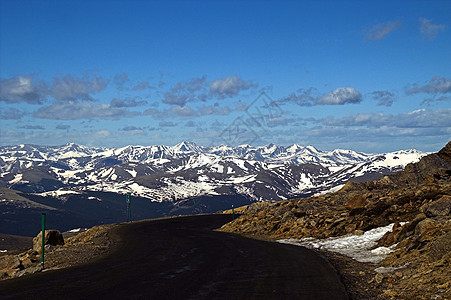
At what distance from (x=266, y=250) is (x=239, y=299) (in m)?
16.2

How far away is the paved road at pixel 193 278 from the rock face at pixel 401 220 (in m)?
3.44

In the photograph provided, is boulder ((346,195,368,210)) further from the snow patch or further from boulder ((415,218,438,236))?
boulder ((415,218,438,236))

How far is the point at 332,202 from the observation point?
5550cm

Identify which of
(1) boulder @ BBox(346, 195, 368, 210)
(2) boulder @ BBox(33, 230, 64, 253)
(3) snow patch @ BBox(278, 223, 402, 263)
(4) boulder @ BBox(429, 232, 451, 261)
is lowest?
(3) snow patch @ BBox(278, 223, 402, 263)

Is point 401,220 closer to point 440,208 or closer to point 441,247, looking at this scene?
point 440,208

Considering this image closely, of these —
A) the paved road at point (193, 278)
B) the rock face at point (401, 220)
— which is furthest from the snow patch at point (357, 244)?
the paved road at point (193, 278)

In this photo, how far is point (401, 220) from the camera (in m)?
36.4

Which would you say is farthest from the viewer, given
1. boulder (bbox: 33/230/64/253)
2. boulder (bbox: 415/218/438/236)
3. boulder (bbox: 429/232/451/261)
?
boulder (bbox: 33/230/64/253)

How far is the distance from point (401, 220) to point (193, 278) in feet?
72.2

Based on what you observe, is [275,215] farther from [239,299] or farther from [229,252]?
[239,299]

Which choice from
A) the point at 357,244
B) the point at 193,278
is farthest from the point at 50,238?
the point at 357,244

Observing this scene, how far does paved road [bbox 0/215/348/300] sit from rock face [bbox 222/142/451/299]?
3.44 metres

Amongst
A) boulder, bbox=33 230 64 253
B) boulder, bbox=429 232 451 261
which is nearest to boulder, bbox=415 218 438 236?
boulder, bbox=429 232 451 261

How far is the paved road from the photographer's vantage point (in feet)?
58.9
